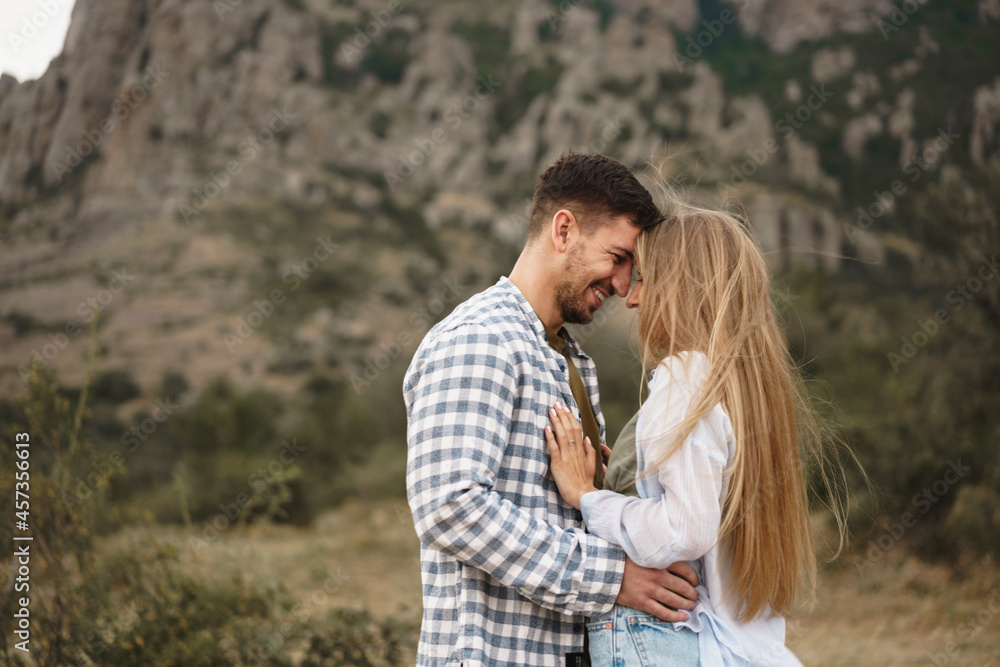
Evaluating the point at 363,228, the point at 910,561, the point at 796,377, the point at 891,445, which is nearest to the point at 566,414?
the point at 796,377

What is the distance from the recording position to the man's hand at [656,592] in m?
1.77

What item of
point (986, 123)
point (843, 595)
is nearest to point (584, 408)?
point (843, 595)

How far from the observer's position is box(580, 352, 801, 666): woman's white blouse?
172 centimetres

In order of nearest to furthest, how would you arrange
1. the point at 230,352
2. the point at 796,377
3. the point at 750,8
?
the point at 796,377, the point at 230,352, the point at 750,8

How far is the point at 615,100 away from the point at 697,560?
195ft

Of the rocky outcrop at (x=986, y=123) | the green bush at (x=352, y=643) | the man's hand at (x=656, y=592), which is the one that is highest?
the rocky outcrop at (x=986, y=123)

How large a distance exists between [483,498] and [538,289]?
70 cm

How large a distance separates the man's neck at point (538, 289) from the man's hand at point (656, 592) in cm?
72

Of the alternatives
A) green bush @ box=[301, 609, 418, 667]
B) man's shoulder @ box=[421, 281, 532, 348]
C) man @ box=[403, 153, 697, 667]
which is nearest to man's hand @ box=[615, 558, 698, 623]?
man @ box=[403, 153, 697, 667]

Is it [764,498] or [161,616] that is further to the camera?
[161,616]

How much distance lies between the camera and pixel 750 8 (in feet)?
213

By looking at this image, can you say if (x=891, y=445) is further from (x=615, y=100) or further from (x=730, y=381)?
(x=615, y=100)

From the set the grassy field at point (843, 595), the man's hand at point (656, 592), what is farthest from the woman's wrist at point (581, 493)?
the grassy field at point (843, 595)

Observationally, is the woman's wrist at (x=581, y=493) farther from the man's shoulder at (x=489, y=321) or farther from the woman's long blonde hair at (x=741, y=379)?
the man's shoulder at (x=489, y=321)
